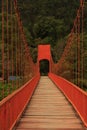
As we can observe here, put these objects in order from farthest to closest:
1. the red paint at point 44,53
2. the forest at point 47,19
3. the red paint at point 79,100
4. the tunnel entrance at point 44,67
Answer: the forest at point 47,19 < the tunnel entrance at point 44,67 < the red paint at point 44,53 < the red paint at point 79,100

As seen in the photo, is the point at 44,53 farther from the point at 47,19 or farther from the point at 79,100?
the point at 79,100

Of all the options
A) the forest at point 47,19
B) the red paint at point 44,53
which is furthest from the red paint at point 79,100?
the forest at point 47,19

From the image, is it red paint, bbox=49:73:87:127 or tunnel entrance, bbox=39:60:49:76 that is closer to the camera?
red paint, bbox=49:73:87:127

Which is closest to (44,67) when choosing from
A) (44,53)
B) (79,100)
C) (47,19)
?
(44,53)

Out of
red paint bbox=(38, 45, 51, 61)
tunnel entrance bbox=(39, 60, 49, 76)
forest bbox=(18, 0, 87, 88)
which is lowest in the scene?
tunnel entrance bbox=(39, 60, 49, 76)

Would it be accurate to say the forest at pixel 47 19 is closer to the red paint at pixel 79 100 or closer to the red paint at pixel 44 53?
the red paint at pixel 44 53

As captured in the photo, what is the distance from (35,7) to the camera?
130 m

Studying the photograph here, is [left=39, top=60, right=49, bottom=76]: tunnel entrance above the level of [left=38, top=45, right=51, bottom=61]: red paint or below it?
below

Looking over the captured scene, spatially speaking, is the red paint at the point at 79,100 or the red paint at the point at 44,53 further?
the red paint at the point at 44,53

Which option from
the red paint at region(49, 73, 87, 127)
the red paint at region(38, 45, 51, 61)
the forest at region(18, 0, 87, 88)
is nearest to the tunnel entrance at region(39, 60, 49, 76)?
the red paint at region(38, 45, 51, 61)

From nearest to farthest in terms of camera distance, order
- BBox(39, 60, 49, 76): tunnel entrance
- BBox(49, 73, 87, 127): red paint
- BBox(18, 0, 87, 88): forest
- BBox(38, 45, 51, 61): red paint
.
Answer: BBox(49, 73, 87, 127): red paint
BBox(38, 45, 51, 61): red paint
BBox(39, 60, 49, 76): tunnel entrance
BBox(18, 0, 87, 88): forest

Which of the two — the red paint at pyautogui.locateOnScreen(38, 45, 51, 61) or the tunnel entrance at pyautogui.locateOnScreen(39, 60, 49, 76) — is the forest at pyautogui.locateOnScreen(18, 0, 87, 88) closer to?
the tunnel entrance at pyautogui.locateOnScreen(39, 60, 49, 76)

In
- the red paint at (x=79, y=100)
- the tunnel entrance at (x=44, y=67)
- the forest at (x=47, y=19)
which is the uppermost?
the forest at (x=47, y=19)

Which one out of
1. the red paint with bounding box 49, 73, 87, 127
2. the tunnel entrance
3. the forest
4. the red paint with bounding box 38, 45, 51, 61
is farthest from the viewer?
the forest
